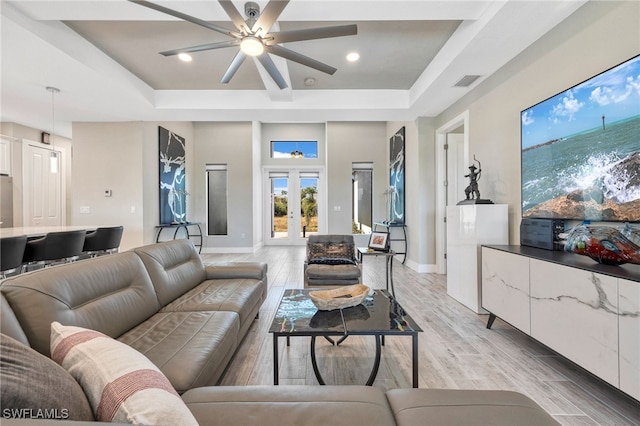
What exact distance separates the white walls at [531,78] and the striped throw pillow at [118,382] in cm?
308

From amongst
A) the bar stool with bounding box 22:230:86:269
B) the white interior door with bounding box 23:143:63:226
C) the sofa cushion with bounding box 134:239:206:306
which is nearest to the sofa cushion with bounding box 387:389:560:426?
the sofa cushion with bounding box 134:239:206:306

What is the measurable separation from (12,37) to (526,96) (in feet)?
16.2

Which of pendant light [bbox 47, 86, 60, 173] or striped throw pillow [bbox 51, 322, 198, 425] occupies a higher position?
pendant light [bbox 47, 86, 60, 173]

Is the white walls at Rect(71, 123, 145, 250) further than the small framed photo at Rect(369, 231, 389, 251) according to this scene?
Yes

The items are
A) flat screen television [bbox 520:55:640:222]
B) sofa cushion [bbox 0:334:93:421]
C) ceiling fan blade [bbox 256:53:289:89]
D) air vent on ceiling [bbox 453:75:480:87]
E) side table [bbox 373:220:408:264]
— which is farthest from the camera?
side table [bbox 373:220:408:264]

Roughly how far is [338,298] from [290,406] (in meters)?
0.99

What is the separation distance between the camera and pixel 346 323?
171 centimetres

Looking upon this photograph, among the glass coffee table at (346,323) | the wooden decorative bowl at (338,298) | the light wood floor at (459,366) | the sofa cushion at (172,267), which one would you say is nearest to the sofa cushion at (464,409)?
the glass coffee table at (346,323)

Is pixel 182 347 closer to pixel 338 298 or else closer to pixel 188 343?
pixel 188 343

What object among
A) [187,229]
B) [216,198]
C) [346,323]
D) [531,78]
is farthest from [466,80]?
[187,229]

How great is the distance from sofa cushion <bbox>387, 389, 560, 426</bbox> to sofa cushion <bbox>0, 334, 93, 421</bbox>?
2.98ft

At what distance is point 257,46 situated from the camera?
2463 millimetres

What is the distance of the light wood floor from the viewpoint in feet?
5.64

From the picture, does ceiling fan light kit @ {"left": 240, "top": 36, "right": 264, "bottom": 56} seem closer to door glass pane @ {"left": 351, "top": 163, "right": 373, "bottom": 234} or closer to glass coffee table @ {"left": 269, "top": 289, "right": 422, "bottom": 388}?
glass coffee table @ {"left": 269, "top": 289, "right": 422, "bottom": 388}
